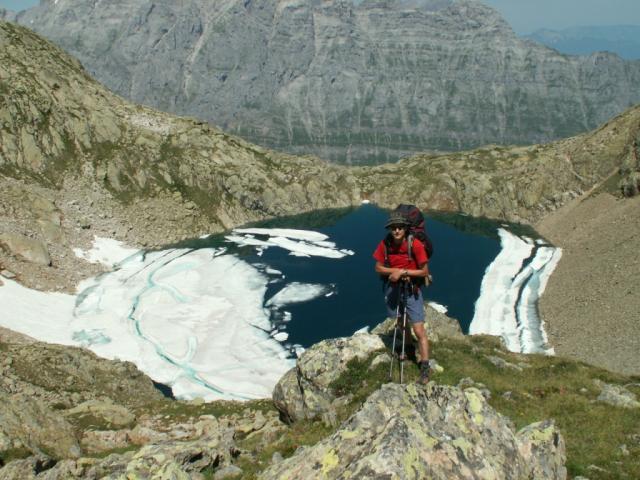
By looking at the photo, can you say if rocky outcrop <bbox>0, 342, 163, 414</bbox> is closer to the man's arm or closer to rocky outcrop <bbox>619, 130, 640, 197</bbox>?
the man's arm

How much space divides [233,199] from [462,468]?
11458cm

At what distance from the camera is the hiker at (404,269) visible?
18656 mm

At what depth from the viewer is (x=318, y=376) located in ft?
81.4

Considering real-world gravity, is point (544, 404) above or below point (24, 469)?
above

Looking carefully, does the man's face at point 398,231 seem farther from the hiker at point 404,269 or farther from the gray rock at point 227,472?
the gray rock at point 227,472

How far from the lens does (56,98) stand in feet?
369

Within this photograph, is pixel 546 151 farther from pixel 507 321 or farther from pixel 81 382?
pixel 81 382

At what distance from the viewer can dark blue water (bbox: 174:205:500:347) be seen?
7031 cm

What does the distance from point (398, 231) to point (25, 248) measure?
71.8 meters

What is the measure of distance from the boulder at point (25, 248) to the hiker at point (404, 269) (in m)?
69.2

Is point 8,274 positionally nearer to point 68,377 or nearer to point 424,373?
point 68,377

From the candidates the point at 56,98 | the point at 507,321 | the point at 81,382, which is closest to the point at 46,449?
the point at 81,382

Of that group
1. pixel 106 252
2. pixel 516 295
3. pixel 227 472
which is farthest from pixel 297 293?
pixel 227 472

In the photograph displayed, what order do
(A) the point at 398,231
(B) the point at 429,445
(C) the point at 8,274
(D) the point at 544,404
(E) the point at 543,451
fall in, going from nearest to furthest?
(B) the point at 429,445 → (E) the point at 543,451 → (A) the point at 398,231 → (D) the point at 544,404 → (C) the point at 8,274
